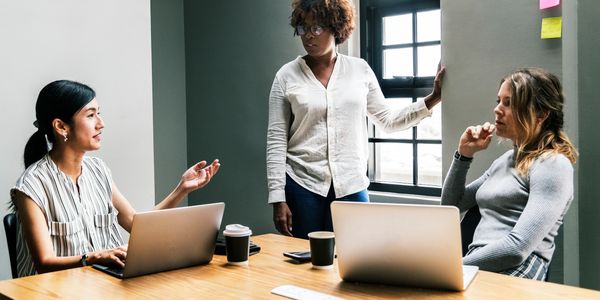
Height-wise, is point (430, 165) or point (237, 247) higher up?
point (430, 165)

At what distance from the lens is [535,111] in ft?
6.36

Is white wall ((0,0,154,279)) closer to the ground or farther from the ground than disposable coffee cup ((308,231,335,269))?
farther from the ground

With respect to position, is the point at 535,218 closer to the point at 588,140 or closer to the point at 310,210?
the point at 588,140

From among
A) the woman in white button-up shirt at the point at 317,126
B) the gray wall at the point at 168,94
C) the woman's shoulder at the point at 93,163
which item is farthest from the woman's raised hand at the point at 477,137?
the gray wall at the point at 168,94

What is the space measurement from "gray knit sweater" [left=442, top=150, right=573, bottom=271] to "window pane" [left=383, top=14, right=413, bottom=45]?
142 cm

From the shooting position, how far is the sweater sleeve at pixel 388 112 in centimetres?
269

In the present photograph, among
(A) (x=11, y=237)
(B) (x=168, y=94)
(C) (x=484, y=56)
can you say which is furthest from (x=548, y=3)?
(B) (x=168, y=94)

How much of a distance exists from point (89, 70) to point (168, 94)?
186 centimetres

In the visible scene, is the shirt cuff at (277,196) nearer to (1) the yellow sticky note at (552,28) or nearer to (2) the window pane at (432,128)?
(2) the window pane at (432,128)

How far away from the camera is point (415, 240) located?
1.34m

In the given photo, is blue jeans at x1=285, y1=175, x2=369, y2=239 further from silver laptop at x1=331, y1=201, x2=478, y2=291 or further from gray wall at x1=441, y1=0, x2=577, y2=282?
silver laptop at x1=331, y1=201, x2=478, y2=291

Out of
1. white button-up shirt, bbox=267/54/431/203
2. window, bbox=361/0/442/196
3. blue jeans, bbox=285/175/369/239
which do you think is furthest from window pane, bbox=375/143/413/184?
blue jeans, bbox=285/175/369/239

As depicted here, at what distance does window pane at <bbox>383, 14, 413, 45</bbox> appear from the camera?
10.7ft

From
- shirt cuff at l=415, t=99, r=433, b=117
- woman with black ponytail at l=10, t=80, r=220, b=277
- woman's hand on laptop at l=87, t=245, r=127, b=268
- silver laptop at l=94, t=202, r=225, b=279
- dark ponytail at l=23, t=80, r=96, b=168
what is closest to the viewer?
silver laptop at l=94, t=202, r=225, b=279
